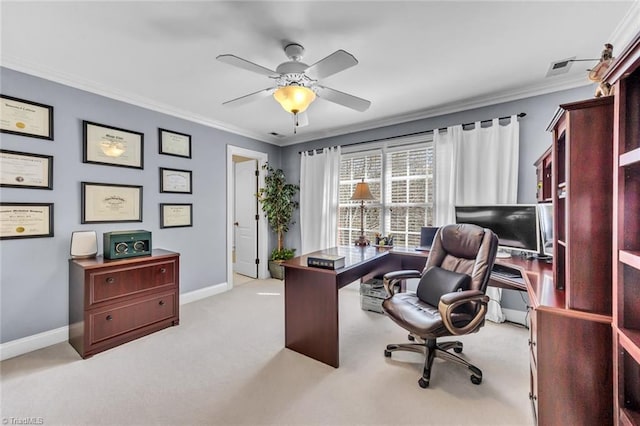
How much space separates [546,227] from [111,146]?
14.0 ft

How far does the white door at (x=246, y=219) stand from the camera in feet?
15.8

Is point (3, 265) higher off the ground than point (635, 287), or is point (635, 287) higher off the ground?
point (635, 287)

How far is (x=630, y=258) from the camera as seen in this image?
909 millimetres

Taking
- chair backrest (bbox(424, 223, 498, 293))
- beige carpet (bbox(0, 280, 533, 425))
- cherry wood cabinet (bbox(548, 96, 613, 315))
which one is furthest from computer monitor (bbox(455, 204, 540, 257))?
cherry wood cabinet (bbox(548, 96, 613, 315))

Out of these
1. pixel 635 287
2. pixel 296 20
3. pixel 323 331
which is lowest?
pixel 323 331

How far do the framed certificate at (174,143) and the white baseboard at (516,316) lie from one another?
14.1 ft

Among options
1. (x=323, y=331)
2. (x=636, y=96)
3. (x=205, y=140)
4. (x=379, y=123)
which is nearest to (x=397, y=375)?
(x=323, y=331)

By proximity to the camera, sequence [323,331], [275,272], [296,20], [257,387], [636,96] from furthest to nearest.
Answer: [275,272] < [323,331] < [257,387] < [296,20] < [636,96]

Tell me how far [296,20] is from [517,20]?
1.46 metres

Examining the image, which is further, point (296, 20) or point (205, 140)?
point (205, 140)

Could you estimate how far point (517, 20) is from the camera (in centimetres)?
176

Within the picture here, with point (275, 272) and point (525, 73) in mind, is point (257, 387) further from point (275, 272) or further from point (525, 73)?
point (525, 73)

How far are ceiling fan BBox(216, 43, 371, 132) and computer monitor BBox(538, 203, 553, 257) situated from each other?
1763 millimetres

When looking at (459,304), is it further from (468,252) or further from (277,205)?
(277,205)
